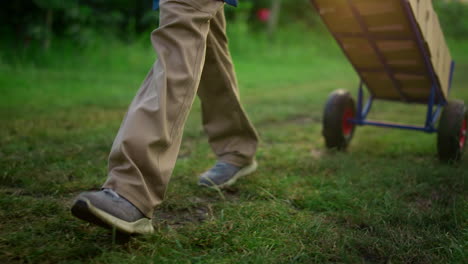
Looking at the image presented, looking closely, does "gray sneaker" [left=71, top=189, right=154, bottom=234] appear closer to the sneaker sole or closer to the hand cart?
the sneaker sole

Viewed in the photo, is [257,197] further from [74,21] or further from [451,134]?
[74,21]

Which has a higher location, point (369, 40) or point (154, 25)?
point (369, 40)

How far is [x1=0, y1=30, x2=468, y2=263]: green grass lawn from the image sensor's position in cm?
149

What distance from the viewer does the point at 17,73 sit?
5.40 m

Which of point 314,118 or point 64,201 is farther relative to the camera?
point 314,118

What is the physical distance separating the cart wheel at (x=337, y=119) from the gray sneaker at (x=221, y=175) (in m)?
0.89

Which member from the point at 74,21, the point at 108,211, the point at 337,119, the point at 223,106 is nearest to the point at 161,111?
A: the point at 108,211

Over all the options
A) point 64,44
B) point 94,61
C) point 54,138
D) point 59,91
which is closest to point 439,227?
point 54,138

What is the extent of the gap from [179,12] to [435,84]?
6.28 ft

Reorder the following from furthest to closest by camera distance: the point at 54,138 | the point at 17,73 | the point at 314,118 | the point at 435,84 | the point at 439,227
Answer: the point at 17,73, the point at 314,118, the point at 54,138, the point at 435,84, the point at 439,227

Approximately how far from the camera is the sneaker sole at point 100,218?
132cm

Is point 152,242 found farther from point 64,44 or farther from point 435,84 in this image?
point 64,44

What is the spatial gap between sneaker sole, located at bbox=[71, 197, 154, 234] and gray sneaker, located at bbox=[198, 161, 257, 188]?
0.74 m

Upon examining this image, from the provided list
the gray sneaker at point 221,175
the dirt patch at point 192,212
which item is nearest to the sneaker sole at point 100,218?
the dirt patch at point 192,212
